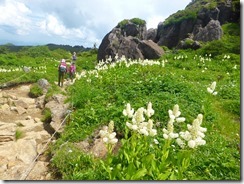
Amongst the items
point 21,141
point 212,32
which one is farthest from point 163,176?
point 212,32

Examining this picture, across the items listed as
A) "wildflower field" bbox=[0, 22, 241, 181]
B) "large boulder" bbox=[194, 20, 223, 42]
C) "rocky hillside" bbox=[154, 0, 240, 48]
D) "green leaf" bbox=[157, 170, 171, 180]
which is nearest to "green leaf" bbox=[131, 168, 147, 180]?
"wildflower field" bbox=[0, 22, 241, 181]

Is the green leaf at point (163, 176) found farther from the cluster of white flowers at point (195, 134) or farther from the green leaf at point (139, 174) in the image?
the cluster of white flowers at point (195, 134)

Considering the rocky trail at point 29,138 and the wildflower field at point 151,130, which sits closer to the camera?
the wildflower field at point 151,130

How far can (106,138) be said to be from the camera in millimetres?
5695

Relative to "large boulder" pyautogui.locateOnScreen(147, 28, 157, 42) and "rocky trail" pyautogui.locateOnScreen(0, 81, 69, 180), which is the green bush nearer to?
"rocky trail" pyautogui.locateOnScreen(0, 81, 69, 180)

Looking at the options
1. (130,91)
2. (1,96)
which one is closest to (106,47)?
(1,96)

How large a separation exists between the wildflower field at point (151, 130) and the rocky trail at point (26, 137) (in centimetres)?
55

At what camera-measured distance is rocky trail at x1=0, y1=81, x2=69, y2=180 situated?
8.39 metres

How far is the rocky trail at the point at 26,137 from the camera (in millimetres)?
8391

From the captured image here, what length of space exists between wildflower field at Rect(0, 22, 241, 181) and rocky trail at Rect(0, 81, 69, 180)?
1.81 feet

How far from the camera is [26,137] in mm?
11148

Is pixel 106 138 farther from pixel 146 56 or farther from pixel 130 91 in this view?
pixel 146 56

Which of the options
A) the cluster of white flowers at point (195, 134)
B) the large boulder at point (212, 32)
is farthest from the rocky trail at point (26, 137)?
the large boulder at point (212, 32)

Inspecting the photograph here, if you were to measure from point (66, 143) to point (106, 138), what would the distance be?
3545 millimetres
